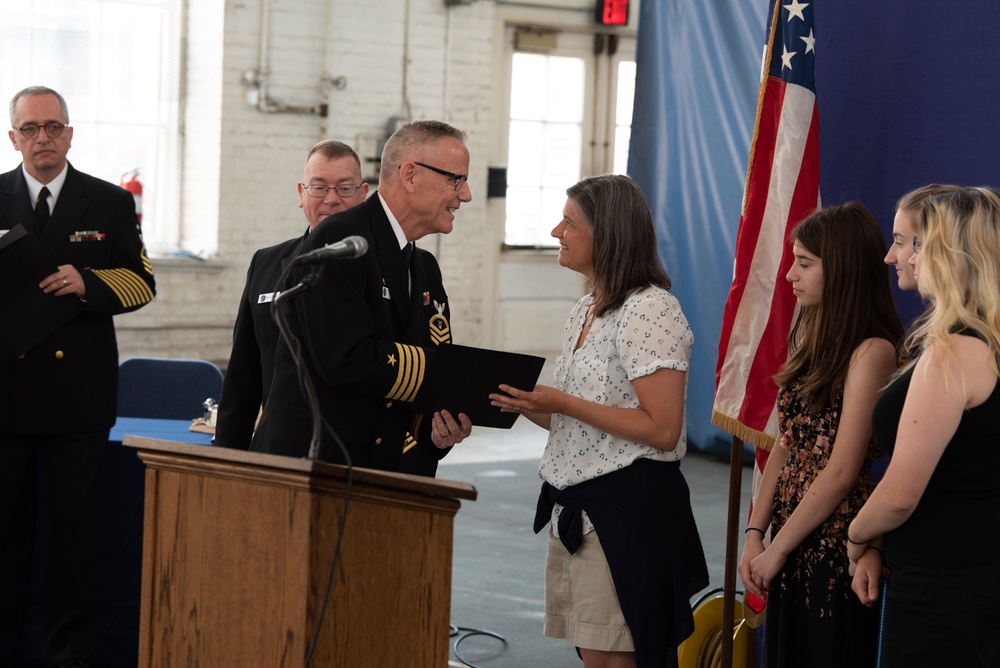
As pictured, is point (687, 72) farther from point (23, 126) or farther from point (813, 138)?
point (23, 126)

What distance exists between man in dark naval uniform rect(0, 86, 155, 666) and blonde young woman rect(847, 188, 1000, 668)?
92.5 inches

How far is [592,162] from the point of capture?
9719 mm

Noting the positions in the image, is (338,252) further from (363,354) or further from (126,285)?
(126,285)

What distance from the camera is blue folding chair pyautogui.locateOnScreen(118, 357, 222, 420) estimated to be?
14.8 feet

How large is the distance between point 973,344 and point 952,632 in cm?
54

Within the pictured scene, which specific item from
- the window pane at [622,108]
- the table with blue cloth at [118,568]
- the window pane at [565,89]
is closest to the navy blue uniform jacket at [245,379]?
the table with blue cloth at [118,568]

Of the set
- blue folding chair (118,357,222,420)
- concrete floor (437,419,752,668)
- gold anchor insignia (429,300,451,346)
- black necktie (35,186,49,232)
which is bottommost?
concrete floor (437,419,752,668)

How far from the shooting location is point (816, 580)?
253 cm

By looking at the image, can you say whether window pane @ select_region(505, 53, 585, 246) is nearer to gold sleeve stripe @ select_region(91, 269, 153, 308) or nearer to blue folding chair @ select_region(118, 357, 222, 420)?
blue folding chair @ select_region(118, 357, 222, 420)

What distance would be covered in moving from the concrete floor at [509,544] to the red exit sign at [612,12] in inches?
131

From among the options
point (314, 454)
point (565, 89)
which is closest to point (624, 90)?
point (565, 89)

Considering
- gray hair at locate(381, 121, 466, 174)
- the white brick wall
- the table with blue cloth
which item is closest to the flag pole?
gray hair at locate(381, 121, 466, 174)

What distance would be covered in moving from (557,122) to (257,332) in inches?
268

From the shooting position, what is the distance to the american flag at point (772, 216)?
3107 mm
